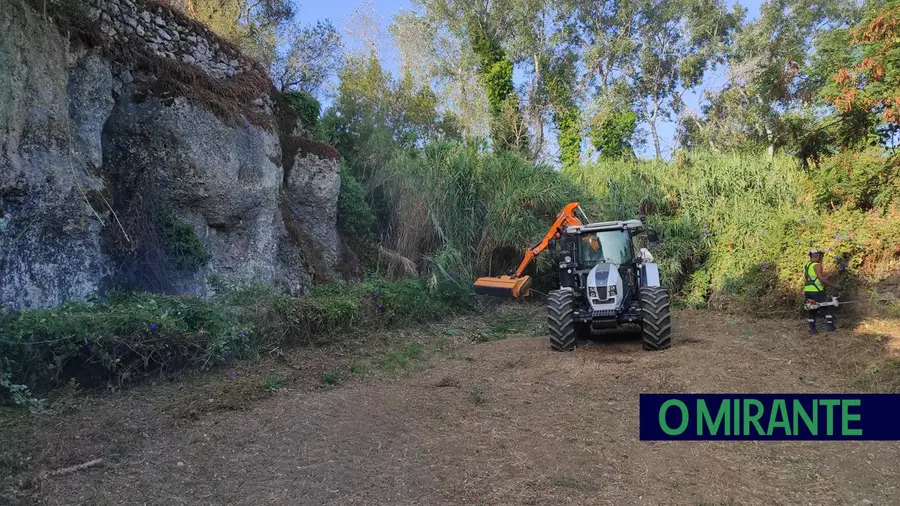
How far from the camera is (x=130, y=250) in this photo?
7785 mm

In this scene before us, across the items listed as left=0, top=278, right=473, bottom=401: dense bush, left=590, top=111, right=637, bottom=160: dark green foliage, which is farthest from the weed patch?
left=590, top=111, right=637, bottom=160: dark green foliage

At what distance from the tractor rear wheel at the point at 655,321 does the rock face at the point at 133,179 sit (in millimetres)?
6030

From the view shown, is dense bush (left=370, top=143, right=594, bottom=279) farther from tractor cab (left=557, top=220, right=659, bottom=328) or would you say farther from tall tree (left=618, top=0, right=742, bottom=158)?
tall tree (left=618, top=0, right=742, bottom=158)

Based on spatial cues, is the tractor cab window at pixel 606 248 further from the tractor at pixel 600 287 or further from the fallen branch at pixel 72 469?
the fallen branch at pixel 72 469

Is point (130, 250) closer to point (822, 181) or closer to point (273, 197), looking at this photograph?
point (273, 197)

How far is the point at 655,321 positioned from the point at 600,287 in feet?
2.99

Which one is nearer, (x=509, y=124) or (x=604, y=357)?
(x=604, y=357)

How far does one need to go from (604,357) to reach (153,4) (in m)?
8.60

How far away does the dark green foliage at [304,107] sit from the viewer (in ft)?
41.5

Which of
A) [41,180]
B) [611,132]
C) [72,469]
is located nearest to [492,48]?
[611,132]

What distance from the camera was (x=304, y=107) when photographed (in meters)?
12.9

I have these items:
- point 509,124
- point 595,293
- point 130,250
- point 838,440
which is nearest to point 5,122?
point 130,250

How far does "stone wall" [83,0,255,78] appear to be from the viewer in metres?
8.26

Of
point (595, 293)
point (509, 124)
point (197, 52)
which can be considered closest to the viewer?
point (595, 293)
